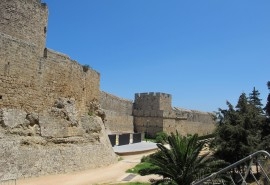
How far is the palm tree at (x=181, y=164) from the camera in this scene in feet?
38.3

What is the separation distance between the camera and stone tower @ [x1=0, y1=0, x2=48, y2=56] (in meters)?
16.1

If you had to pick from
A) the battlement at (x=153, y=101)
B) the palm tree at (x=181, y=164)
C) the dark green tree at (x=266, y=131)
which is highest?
the battlement at (x=153, y=101)

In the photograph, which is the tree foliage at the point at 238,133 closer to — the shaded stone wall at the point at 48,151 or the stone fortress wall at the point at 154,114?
the shaded stone wall at the point at 48,151

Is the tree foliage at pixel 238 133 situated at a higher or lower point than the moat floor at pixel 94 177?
higher

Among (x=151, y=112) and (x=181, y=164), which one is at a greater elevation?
(x=151, y=112)

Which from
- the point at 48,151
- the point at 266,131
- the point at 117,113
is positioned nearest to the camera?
the point at 48,151

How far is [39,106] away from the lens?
15.6 metres

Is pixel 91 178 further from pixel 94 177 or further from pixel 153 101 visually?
pixel 153 101

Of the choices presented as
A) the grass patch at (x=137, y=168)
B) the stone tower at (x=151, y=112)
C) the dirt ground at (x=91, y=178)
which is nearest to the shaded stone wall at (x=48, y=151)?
the dirt ground at (x=91, y=178)

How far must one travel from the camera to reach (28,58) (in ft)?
49.5

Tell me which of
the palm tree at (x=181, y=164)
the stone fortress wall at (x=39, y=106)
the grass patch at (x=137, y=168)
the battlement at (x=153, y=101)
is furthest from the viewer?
the battlement at (x=153, y=101)

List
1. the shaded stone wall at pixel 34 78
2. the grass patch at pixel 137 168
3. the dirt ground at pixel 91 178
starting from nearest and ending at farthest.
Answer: the dirt ground at pixel 91 178 → the shaded stone wall at pixel 34 78 → the grass patch at pixel 137 168

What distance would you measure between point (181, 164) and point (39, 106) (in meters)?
7.17

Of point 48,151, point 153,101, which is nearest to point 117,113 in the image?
point 153,101
